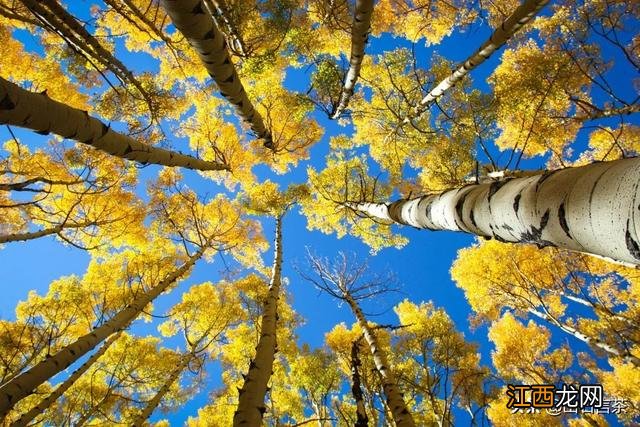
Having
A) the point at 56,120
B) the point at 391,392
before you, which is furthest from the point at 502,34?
the point at 56,120

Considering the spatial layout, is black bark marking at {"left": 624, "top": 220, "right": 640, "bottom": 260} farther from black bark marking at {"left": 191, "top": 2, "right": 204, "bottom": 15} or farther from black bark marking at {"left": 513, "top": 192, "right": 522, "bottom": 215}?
black bark marking at {"left": 191, "top": 2, "right": 204, "bottom": 15}

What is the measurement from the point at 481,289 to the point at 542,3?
33.8 feet

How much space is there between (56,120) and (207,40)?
1.43 metres

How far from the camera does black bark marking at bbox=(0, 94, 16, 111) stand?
1.78m

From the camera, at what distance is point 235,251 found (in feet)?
41.2

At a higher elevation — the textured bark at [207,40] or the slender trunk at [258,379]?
the textured bark at [207,40]

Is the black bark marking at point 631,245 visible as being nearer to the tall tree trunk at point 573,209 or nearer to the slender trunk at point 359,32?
the tall tree trunk at point 573,209

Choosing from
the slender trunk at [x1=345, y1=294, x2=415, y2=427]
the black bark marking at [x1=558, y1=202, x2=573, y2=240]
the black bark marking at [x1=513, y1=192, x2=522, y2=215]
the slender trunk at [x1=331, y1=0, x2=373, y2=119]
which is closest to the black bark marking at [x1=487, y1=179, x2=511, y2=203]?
the black bark marking at [x1=513, y1=192, x2=522, y2=215]

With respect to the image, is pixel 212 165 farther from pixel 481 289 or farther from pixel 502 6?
pixel 481 289

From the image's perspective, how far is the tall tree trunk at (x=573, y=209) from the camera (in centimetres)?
99

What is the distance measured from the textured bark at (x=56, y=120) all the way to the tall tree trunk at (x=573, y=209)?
2.71m

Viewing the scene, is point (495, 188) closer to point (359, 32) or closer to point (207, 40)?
point (207, 40)

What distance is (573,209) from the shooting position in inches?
47.9

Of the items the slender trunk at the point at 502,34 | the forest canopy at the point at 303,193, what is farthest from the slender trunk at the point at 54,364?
the slender trunk at the point at 502,34
